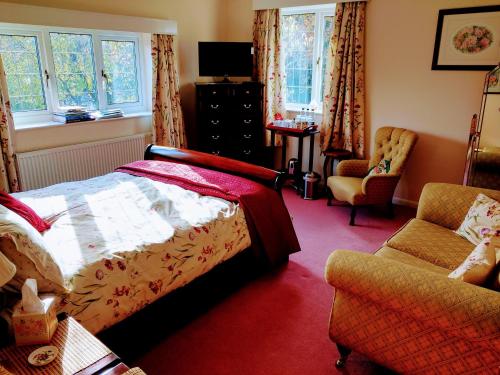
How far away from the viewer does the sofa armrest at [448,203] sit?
253 centimetres

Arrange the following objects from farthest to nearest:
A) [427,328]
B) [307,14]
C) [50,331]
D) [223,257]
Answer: [307,14] < [223,257] < [427,328] < [50,331]

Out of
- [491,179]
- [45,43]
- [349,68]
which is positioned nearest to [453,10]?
[349,68]

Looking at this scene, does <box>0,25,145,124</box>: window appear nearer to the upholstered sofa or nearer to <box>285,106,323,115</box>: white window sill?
<box>285,106,323,115</box>: white window sill

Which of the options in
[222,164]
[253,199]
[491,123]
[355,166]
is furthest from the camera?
[355,166]

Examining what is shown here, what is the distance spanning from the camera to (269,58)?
4.70 meters

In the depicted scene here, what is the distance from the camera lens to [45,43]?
11.6ft

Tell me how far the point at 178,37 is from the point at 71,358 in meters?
4.14

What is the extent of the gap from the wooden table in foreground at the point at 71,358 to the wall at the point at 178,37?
271 centimetres

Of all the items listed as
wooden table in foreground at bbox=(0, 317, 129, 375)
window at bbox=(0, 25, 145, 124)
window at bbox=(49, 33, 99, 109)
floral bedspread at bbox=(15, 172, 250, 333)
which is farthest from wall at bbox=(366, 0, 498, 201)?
wooden table in foreground at bbox=(0, 317, 129, 375)

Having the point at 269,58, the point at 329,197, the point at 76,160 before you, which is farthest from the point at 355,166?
the point at 76,160

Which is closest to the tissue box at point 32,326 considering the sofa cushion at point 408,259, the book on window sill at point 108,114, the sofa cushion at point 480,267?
the sofa cushion at point 480,267

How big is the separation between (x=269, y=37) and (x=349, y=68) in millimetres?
1164

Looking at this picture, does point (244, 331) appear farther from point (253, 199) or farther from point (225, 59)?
point (225, 59)

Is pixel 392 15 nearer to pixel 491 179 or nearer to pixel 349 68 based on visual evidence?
pixel 349 68
